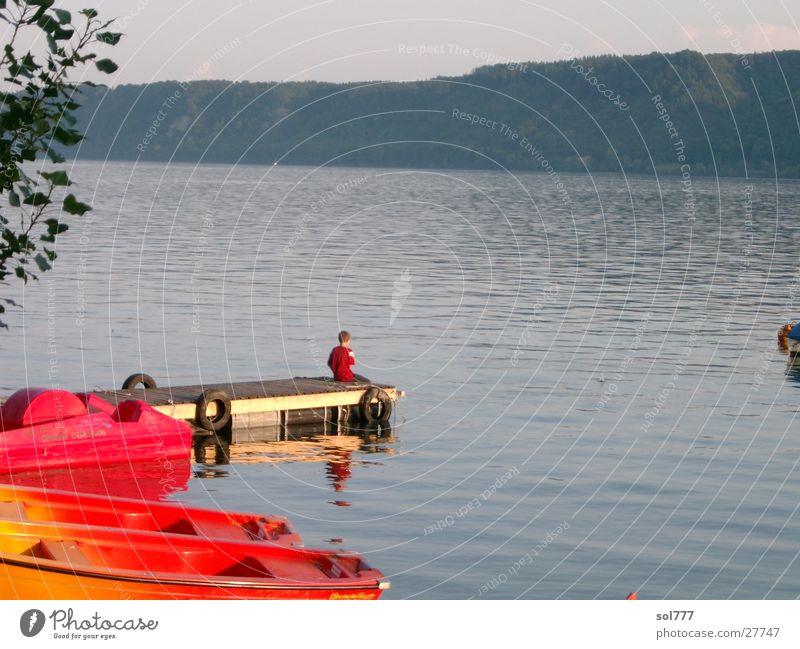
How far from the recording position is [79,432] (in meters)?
28.7

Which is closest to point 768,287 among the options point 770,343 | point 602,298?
point 602,298

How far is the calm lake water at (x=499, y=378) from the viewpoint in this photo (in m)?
24.2

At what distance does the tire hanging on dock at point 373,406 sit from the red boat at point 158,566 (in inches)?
579

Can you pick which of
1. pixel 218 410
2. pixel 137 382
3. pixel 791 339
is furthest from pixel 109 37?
pixel 791 339

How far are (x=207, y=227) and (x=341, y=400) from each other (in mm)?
79872

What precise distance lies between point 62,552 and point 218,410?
14115 mm

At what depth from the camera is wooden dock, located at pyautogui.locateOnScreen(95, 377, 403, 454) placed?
32.3 meters

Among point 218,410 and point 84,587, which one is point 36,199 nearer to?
point 84,587

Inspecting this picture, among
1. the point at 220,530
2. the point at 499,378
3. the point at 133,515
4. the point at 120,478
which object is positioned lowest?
the point at 120,478

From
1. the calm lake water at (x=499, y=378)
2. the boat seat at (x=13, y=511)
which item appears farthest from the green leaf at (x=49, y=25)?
the calm lake water at (x=499, y=378)

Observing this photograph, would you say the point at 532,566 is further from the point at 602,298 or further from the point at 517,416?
the point at 602,298

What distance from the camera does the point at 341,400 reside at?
114ft

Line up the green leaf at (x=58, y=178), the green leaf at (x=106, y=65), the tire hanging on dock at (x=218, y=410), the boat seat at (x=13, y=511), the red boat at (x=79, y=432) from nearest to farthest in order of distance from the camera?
1. the green leaf at (x=58, y=178)
2. the green leaf at (x=106, y=65)
3. the boat seat at (x=13, y=511)
4. the red boat at (x=79, y=432)
5. the tire hanging on dock at (x=218, y=410)

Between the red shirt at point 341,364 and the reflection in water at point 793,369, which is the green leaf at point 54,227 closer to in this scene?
the red shirt at point 341,364
